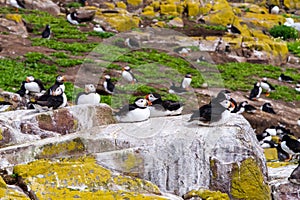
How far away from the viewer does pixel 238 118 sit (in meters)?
7.70

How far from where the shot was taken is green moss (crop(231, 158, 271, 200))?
6.78 m

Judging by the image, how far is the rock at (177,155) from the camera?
6.61 meters

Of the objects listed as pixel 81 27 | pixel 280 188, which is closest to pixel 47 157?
pixel 280 188

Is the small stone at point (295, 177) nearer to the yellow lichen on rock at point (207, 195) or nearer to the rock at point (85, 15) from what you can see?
the yellow lichen on rock at point (207, 195)

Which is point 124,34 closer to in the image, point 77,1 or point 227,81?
point 227,81

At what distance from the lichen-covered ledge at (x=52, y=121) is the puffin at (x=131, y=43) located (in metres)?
14.0

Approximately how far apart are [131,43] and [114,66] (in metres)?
4.64

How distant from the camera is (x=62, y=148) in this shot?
678cm

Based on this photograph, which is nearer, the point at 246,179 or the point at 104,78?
the point at 246,179

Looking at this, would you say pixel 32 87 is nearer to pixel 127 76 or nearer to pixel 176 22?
pixel 127 76

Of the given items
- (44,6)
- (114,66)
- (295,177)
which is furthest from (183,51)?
(295,177)

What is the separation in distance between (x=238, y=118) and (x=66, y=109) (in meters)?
2.98

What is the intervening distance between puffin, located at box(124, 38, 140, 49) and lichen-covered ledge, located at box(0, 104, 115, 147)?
13970mm

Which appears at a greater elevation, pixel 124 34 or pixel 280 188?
pixel 280 188
